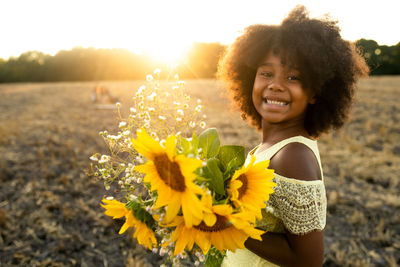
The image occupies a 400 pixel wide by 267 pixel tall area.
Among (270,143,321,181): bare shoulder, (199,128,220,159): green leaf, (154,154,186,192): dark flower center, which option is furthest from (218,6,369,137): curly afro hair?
(154,154,186,192): dark flower center

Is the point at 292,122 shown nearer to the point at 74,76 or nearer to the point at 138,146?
the point at 138,146

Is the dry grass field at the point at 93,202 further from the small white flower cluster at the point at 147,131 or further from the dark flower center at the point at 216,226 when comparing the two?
the dark flower center at the point at 216,226

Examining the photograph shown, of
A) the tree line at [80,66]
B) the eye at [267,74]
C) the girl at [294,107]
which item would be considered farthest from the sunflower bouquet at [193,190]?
the tree line at [80,66]

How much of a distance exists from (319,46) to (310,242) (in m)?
0.97

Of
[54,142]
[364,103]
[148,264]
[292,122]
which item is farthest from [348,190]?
[364,103]

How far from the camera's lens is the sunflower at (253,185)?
40.0 inches

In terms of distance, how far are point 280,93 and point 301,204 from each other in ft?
1.86

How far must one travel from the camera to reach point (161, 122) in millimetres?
1261

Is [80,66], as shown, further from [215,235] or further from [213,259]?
[215,235]

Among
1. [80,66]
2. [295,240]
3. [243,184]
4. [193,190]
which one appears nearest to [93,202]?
[295,240]

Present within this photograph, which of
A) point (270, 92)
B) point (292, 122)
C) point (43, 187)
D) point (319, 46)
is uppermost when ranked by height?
point (319, 46)

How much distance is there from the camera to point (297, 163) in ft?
4.30

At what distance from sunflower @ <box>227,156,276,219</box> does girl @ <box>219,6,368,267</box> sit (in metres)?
0.09

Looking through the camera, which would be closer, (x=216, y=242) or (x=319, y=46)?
(x=216, y=242)
